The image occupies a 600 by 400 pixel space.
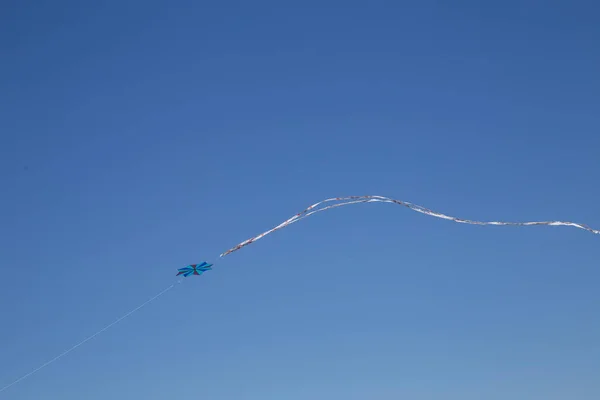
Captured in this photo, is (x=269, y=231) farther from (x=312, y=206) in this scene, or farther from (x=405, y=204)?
(x=405, y=204)

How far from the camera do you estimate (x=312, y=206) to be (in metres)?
31.1

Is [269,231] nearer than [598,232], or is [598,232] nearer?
[598,232]

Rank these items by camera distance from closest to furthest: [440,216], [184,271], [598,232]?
[598,232] < [440,216] < [184,271]

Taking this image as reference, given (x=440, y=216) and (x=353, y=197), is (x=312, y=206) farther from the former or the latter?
(x=440, y=216)

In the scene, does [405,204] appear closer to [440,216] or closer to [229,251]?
[440,216]

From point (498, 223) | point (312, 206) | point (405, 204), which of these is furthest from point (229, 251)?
point (498, 223)

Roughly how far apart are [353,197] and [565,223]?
8.53 meters

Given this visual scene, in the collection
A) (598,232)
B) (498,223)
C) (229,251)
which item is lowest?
(598,232)

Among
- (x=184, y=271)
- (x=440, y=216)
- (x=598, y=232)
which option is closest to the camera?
(x=598, y=232)

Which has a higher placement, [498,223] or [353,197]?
[353,197]

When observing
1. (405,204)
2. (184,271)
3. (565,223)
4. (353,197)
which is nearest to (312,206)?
(353,197)

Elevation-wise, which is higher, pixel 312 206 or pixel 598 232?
pixel 312 206

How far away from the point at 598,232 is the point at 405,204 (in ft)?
24.6

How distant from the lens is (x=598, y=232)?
28312 mm
